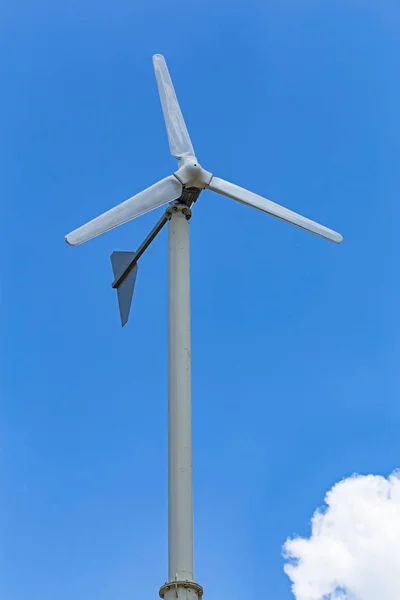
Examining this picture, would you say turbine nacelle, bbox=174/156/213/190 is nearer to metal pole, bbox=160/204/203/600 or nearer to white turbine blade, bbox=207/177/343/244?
white turbine blade, bbox=207/177/343/244

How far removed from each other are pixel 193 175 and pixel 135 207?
1773 mm

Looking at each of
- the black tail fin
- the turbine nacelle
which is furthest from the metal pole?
the black tail fin

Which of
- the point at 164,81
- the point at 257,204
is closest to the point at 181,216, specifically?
the point at 257,204

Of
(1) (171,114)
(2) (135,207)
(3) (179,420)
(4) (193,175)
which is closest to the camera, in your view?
(3) (179,420)

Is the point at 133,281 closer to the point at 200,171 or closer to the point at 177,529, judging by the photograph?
the point at 200,171

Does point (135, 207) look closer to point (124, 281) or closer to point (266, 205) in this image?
point (124, 281)

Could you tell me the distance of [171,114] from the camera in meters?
23.2

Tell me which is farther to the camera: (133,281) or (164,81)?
(164,81)

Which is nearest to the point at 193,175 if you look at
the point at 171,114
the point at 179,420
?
the point at 171,114

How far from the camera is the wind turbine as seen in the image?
16109 mm

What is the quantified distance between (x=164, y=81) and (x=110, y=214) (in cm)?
646

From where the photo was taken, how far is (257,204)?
21.7 metres

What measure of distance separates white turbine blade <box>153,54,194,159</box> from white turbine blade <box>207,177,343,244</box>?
4.82ft

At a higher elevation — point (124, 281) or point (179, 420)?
point (124, 281)
